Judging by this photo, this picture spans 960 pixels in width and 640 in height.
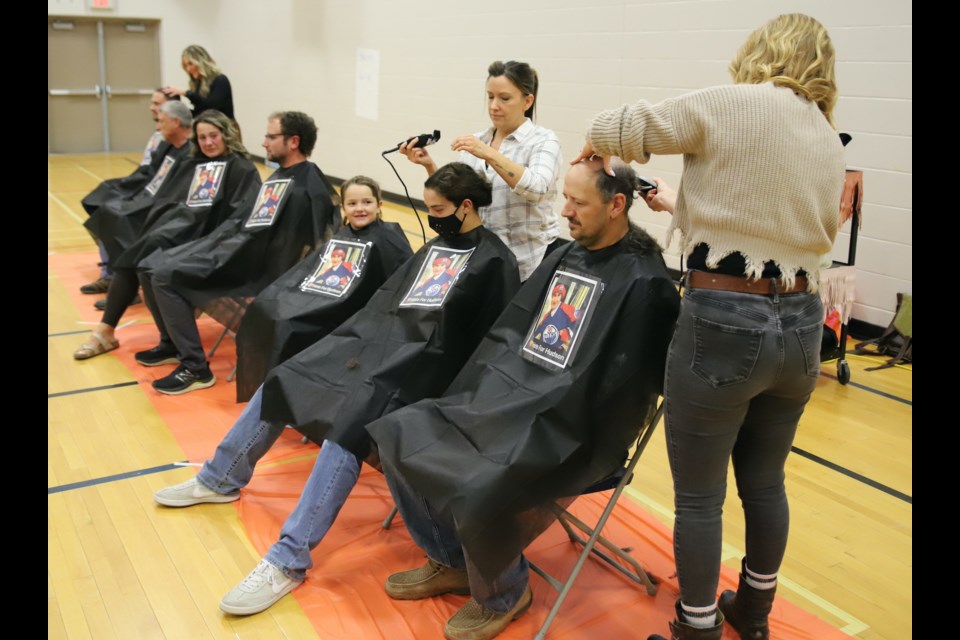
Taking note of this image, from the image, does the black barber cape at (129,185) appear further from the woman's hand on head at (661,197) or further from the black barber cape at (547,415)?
the woman's hand on head at (661,197)

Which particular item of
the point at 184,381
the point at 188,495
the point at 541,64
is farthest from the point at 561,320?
the point at 541,64

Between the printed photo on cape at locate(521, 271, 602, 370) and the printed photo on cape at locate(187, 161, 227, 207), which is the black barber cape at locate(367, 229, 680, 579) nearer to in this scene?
the printed photo on cape at locate(521, 271, 602, 370)

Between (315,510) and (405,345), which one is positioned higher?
(405,345)

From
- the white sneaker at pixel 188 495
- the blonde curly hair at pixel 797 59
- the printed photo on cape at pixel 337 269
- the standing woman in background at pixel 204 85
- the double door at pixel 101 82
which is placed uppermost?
the double door at pixel 101 82

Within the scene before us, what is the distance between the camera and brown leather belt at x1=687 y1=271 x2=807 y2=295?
166 centimetres

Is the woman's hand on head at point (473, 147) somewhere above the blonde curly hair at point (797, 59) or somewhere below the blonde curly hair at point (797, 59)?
below

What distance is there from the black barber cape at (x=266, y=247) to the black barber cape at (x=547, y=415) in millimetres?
1775

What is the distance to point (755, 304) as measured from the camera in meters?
1.66

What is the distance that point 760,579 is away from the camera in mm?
1971

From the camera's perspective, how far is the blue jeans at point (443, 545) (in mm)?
2088

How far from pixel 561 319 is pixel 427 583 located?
819mm

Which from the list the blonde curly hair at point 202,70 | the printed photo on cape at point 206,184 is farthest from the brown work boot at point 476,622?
the blonde curly hair at point 202,70

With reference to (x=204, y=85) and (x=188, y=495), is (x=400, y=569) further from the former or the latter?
(x=204, y=85)
